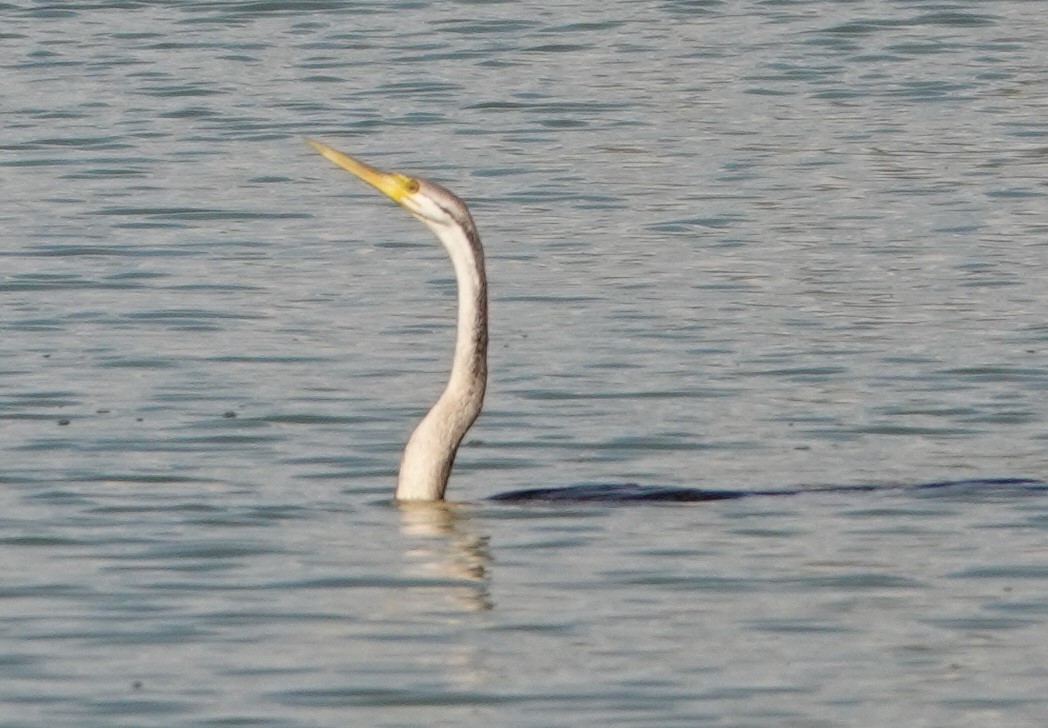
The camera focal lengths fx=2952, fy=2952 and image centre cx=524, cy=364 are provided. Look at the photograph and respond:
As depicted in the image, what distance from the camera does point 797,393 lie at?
42.6 feet

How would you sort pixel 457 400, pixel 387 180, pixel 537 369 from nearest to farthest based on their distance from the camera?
pixel 457 400 < pixel 387 180 < pixel 537 369

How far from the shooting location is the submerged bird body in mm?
10945

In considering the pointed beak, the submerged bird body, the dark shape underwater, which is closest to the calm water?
the dark shape underwater

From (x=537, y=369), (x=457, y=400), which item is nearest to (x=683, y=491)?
(x=457, y=400)

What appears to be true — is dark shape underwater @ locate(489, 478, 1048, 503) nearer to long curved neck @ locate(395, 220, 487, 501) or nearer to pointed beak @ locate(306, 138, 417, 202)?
long curved neck @ locate(395, 220, 487, 501)

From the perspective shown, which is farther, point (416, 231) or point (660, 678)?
point (416, 231)

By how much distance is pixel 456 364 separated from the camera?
11.1 m

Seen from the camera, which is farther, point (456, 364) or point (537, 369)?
point (537, 369)

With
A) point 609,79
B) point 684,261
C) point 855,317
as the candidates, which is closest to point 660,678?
point 855,317

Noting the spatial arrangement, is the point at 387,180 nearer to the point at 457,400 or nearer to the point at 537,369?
the point at 457,400

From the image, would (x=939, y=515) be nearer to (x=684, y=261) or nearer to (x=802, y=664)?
(x=802, y=664)

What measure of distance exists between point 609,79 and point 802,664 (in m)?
13.6

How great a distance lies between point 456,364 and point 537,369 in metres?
2.50

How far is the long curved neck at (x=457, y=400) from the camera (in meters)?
10.9
